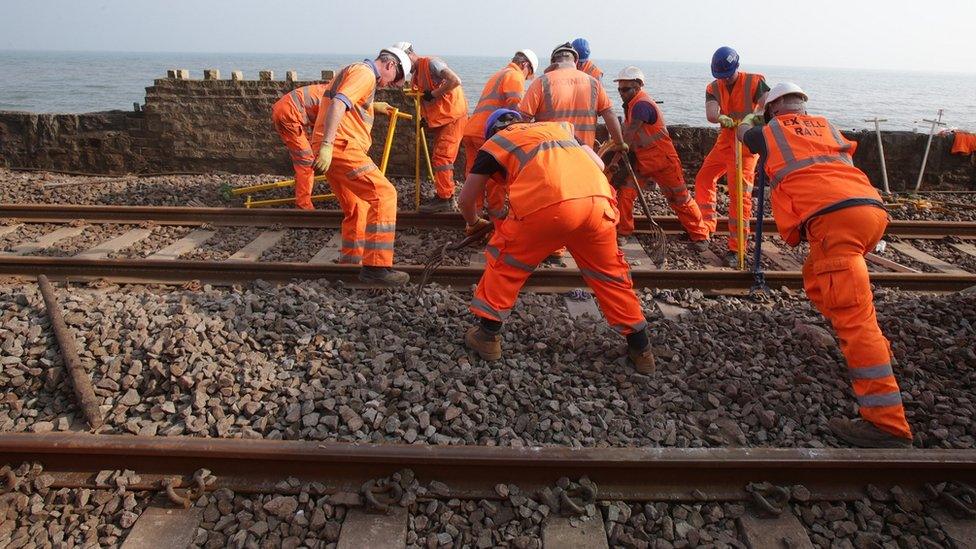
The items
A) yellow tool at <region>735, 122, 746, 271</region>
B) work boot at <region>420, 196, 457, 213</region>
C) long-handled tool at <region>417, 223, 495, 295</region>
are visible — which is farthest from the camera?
work boot at <region>420, 196, 457, 213</region>

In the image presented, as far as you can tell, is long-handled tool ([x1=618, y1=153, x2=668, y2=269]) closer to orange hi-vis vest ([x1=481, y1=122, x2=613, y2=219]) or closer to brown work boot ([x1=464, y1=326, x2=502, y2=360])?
orange hi-vis vest ([x1=481, y1=122, x2=613, y2=219])

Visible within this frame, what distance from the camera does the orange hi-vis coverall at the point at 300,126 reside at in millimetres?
7695

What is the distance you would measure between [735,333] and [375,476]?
8.91 feet

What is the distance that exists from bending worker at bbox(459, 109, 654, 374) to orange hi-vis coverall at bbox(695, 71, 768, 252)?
9.43 ft

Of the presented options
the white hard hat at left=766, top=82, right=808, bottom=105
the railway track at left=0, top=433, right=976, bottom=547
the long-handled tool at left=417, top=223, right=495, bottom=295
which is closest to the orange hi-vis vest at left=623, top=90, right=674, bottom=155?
the white hard hat at left=766, top=82, right=808, bottom=105

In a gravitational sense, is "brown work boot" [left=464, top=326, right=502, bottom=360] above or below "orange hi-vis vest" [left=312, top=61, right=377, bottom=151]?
below

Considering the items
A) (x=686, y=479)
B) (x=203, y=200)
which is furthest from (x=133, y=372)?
(x=203, y=200)

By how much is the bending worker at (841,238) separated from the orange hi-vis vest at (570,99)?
91.1 inches

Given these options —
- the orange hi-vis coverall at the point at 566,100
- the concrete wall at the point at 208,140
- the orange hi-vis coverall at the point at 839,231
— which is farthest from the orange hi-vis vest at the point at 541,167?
the concrete wall at the point at 208,140

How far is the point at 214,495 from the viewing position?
2908 mm

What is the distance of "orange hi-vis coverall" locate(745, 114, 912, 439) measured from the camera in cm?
335

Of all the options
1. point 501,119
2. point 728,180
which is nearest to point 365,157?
point 501,119

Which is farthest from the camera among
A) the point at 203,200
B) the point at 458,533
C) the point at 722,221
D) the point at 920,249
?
the point at 203,200

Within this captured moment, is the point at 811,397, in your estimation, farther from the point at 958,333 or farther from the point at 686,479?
the point at 958,333
